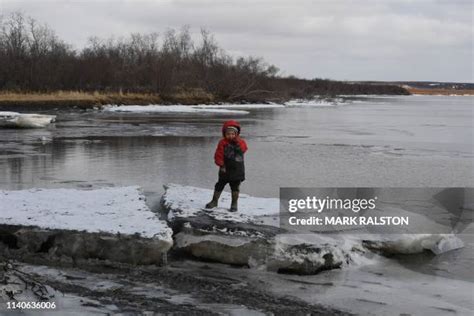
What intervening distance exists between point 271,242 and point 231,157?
192cm

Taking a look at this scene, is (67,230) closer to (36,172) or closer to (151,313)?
(151,313)

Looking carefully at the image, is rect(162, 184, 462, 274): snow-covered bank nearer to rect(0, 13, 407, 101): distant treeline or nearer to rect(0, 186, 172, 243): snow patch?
rect(0, 186, 172, 243): snow patch

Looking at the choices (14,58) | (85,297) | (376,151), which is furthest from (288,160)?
(14,58)

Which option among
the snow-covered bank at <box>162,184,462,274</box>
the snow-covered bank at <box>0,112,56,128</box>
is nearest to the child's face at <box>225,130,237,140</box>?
the snow-covered bank at <box>162,184,462,274</box>

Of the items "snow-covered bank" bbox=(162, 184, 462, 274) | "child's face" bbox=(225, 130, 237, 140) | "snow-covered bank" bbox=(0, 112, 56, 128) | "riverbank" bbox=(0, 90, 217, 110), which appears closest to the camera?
"snow-covered bank" bbox=(162, 184, 462, 274)

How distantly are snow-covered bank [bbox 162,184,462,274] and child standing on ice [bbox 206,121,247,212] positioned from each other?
0.39m

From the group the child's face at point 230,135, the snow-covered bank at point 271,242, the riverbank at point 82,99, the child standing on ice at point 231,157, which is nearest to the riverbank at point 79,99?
the riverbank at point 82,99

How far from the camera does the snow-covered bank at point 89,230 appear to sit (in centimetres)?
728

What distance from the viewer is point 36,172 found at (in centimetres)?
1472

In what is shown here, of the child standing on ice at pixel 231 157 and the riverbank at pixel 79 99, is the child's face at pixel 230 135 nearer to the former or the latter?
the child standing on ice at pixel 231 157

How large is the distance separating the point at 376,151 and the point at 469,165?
428 centimetres

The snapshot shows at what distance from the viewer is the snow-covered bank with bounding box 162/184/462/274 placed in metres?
7.44

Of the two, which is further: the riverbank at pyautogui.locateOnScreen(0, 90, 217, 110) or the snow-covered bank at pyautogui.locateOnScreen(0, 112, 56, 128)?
the riverbank at pyautogui.locateOnScreen(0, 90, 217, 110)

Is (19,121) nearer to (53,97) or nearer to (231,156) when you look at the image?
(231,156)
